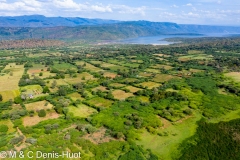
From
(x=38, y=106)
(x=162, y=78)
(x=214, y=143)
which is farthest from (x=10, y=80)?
(x=214, y=143)

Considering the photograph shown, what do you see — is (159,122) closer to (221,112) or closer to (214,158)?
(214,158)

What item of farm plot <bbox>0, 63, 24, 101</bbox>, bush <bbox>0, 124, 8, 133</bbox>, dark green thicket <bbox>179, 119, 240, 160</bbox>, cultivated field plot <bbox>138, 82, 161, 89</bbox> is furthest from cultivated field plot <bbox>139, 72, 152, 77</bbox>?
bush <bbox>0, 124, 8, 133</bbox>

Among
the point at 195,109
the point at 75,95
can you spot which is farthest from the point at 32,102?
the point at 195,109

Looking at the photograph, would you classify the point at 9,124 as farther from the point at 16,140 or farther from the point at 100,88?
the point at 100,88

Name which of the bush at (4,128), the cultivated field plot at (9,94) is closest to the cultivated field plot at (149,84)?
the cultivated field plot at (9,94)

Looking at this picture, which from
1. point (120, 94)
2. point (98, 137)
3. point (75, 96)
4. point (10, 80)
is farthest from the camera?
point (10, 80)

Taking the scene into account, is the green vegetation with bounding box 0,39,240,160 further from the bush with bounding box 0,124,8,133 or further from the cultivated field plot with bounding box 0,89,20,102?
the cultivated field plot with bounding box 0,89,20,102
